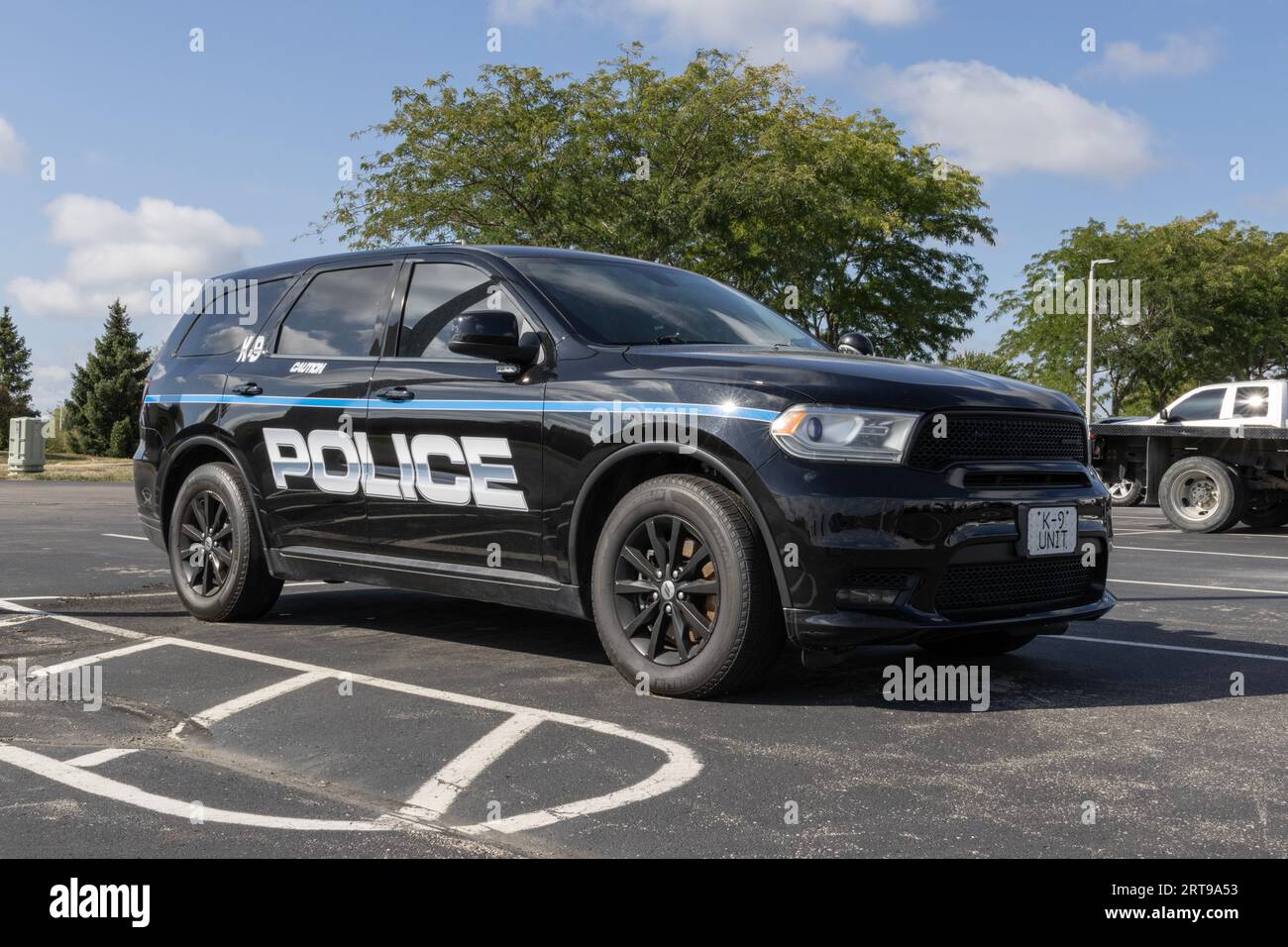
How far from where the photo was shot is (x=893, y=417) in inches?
181

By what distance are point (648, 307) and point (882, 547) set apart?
1789mm

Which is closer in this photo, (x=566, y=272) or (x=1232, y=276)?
(x=566, y=272)

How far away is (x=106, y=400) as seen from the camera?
167ft

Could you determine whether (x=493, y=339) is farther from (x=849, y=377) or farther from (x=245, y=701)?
(x=245, y=701)

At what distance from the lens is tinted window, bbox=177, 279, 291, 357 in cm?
695

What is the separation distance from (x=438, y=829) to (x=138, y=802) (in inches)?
36.4

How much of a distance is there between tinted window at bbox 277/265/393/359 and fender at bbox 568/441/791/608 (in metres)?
1.54

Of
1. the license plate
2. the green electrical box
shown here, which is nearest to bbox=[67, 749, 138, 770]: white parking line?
the license plate

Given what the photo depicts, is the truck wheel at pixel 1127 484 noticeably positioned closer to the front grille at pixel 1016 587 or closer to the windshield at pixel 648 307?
the windshield at pixel 648 307

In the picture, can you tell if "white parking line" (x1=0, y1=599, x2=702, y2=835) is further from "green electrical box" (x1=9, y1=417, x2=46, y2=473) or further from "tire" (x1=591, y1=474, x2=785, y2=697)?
"green electrical box" (x1=9, y1=417, x2=46, y2=473)

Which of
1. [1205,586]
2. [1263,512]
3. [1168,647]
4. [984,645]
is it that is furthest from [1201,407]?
[984,645]

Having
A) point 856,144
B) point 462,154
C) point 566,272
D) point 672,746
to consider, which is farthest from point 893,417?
point 856,144

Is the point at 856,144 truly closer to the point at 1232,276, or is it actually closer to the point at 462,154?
the point at 462,154

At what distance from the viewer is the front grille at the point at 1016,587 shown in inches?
185
